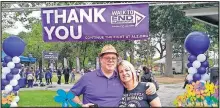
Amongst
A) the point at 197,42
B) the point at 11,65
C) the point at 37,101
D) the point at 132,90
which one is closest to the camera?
the point at 132,90

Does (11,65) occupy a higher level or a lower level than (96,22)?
lower

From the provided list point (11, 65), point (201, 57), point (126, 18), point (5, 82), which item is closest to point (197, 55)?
point (201, 57)

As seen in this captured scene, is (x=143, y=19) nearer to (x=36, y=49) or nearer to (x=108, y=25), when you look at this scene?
(x=108, y=25)

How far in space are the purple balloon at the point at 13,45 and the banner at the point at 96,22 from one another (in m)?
0.84

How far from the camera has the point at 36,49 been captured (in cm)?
3928

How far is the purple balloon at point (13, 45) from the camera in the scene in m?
7.64

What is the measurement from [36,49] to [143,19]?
33426 mm

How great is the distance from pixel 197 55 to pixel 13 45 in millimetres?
3495

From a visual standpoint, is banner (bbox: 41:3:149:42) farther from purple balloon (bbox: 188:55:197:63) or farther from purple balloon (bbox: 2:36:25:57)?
purple balloon (bbox: 188:55:197:63)

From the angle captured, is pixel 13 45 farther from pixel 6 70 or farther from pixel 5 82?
pixel 5 82

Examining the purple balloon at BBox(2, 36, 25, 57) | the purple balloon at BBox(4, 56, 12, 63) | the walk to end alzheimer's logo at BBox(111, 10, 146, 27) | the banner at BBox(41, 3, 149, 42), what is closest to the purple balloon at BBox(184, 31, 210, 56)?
the banner at BBox(41, 3, 149, 42)

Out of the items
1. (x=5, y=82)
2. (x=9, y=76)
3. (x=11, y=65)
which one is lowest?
(x=5, y=82)

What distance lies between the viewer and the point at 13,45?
7.66 metres

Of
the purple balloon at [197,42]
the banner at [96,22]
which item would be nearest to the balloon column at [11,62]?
the banner at [96,22]
